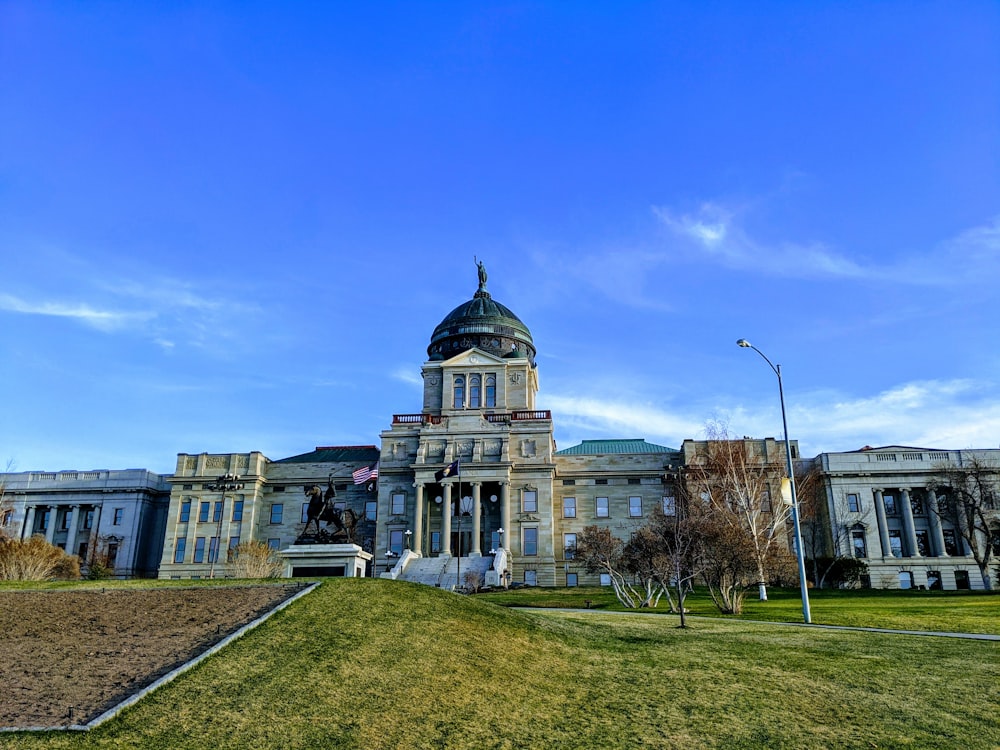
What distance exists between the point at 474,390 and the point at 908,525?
3940cm

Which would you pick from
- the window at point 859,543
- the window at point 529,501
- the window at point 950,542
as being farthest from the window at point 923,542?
the window at point 529,501

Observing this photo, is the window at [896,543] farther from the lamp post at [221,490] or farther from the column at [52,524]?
the column at [52,524]

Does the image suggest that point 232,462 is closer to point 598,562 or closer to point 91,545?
point 91,545

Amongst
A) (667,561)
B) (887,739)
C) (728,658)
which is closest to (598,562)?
(667,561)

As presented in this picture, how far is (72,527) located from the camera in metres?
80.1

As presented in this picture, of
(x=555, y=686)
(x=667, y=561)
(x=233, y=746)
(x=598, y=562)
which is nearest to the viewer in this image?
(x=233, y=746)

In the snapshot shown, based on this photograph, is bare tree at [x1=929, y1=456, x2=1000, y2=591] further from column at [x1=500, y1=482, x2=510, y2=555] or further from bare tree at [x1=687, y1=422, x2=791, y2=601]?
column at [x1=500, y1=482, x2=510, y2=555]

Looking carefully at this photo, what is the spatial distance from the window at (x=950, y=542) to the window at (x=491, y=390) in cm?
4048

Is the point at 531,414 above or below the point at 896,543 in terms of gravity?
above

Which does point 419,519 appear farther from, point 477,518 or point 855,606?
point 855,606

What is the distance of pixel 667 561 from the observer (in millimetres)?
39125

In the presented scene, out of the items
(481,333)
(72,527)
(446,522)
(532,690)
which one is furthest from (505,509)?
(532,690)

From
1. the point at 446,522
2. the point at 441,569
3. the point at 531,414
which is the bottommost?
the point at 441,569

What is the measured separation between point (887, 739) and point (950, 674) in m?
4.58
